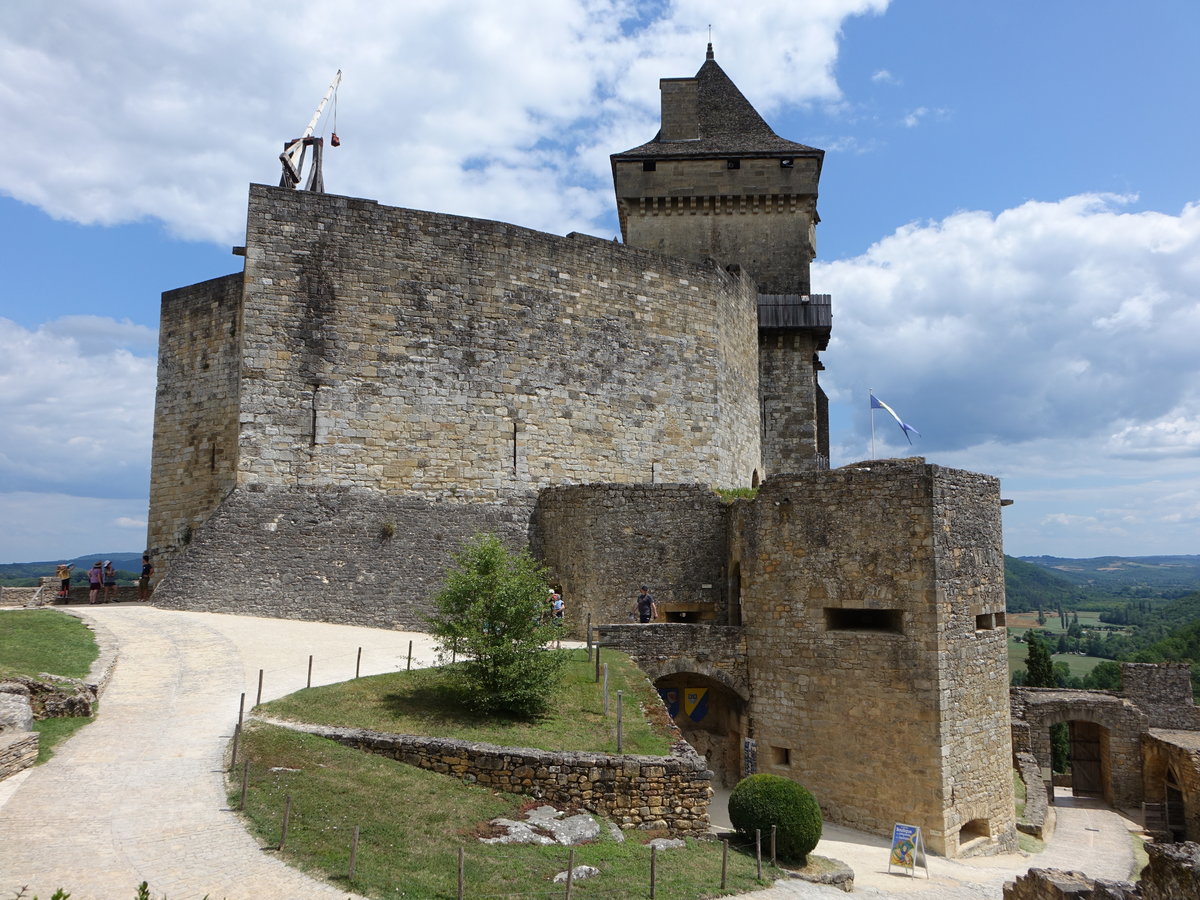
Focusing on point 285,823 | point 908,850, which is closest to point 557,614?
point 908,850

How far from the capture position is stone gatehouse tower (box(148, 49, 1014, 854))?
622 inches

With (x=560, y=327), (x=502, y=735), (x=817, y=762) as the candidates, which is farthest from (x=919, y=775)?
(x=560, y=327)

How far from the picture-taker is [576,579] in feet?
65.0

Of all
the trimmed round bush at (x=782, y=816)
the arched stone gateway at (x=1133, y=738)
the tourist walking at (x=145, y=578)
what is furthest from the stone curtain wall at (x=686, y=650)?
the arched stone gateway at (x=1133, y=738)

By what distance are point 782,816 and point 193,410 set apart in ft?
52.7

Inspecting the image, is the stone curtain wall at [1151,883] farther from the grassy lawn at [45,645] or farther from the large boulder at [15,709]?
the grassy lawn at [45,645]

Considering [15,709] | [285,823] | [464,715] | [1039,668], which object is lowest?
[1039,668]

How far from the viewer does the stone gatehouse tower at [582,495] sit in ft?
51.9

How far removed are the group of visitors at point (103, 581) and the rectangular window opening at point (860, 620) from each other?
613 inches

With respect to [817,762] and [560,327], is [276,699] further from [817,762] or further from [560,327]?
[560,327]

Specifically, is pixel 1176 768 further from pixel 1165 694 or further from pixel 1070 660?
pixel 1070 660

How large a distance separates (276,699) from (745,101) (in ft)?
96.2

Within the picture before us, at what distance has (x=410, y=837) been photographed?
9398mm

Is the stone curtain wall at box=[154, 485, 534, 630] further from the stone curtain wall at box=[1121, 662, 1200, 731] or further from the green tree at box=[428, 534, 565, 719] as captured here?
the stone curtain wall at box=[1121, 662, 1200, 731]
